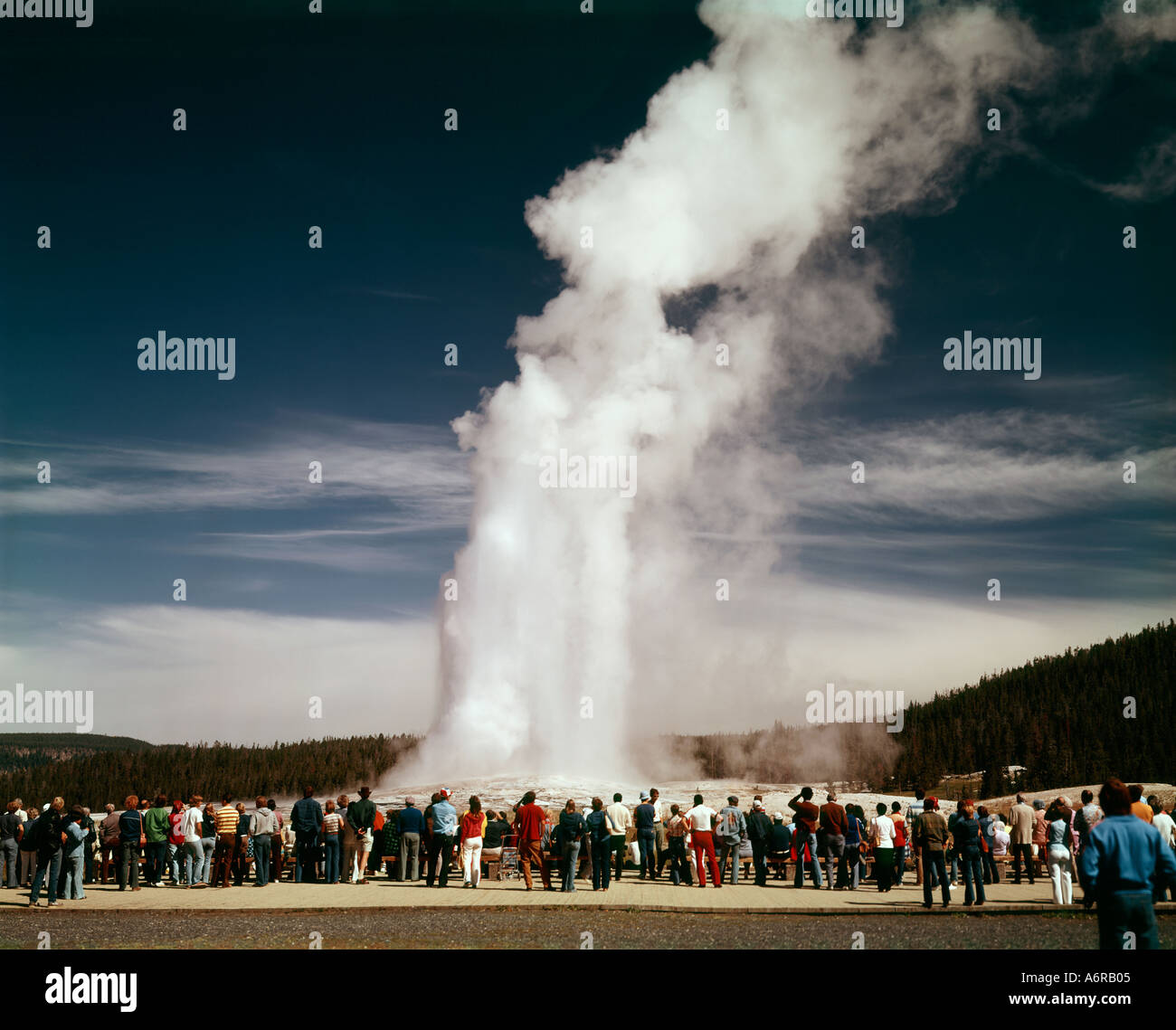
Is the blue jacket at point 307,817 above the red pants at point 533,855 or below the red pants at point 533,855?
above

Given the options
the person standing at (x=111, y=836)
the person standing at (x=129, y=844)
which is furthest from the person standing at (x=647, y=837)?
the person standing at (x=111, y=836)

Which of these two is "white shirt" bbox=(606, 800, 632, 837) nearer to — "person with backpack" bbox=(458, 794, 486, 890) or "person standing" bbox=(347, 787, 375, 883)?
"person with backpack" bbox=(458, 794, 486, 890)

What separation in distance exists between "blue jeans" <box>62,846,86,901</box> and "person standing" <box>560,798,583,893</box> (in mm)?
9489

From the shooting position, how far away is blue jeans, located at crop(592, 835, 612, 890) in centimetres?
2080

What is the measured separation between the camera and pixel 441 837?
21406 millimetres

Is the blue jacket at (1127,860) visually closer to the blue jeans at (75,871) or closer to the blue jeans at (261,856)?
the blue jeans at (261,856)

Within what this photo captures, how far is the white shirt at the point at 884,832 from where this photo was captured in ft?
69.2

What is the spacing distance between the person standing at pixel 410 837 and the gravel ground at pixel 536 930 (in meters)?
4.58

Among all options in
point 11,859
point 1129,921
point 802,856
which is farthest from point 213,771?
point 1129,921

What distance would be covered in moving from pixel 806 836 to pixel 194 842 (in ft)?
44.3

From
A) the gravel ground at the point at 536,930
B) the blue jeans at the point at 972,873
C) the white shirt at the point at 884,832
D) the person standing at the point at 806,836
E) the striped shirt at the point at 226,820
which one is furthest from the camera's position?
the striped shirt at the point at 226,820

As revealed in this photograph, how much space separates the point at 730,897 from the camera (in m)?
19.7

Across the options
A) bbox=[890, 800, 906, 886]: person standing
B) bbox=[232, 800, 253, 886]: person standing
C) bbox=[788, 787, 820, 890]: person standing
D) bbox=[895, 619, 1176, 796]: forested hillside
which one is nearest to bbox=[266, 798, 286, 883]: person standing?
bbox=[232, 800, 253, 886]: person standing

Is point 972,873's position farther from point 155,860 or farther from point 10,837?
point 10,837
